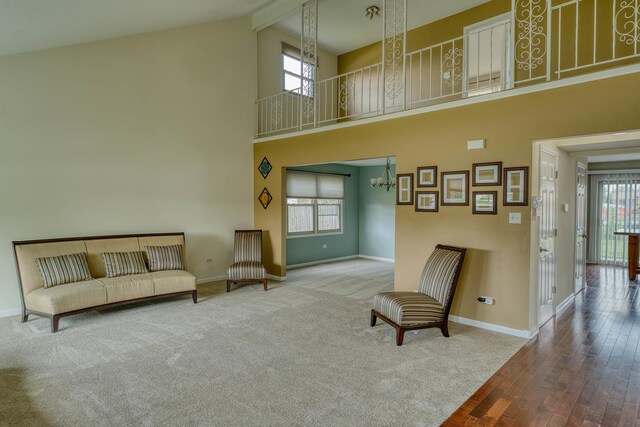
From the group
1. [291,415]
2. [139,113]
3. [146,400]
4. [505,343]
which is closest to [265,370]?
[291,415]

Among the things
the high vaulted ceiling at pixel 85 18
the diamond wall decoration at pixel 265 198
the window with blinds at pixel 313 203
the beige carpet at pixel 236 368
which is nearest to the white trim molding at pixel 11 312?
the beige carpet at pixel 236 368

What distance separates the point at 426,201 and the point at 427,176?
13.1 inches

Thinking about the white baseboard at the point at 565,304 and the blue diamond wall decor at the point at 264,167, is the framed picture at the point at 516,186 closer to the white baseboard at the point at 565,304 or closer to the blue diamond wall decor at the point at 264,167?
the white baseboard at the point at 565,304

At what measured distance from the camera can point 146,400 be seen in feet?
8.95

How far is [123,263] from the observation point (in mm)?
5176

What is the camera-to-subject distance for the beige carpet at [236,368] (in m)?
2.57

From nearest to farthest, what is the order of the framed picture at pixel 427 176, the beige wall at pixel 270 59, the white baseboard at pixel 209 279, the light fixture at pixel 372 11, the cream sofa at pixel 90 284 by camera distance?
the cream sofa at pixel 90 284, the framed picture at pixel 427 176, the white baseboard at pixel 209 279, the light fixture at pixel 372 11, the beige wall at pixel 270 59

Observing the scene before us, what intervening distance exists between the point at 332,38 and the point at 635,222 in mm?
8361

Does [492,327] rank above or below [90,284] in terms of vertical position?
below

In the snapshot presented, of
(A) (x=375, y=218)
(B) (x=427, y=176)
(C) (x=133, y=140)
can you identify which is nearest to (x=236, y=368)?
(B) (x=427, y=176)

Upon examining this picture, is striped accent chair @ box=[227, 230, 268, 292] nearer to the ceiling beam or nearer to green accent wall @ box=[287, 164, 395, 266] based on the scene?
green accent wall @ box=[287, 164, 395, 266]

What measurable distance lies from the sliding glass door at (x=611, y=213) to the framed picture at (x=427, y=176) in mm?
6819

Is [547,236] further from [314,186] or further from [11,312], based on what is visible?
[11,312]

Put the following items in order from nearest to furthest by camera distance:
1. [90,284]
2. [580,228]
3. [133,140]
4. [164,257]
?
[90,284] → [164,257] → [133,140] → [580,228]
